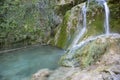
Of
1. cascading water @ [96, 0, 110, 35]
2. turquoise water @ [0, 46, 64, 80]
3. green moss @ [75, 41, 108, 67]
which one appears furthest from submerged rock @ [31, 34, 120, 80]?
cascading water @ [96, 0, 110, 35]

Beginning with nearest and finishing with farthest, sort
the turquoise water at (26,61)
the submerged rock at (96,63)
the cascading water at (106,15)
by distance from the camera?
1. the submerged rock at (96,63)
2. the turquoise water at (26,61)
3. the cascading water at (106,15)

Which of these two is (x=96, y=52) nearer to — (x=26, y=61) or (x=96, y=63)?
(x=96, y=63)

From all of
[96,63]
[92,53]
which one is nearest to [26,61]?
[92,53]

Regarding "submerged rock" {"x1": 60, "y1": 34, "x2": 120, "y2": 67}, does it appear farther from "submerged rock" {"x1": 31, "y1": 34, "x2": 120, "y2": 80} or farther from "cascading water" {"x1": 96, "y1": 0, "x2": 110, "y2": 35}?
"cascading water" {"x1": 96, "y1": 0, "x2": 110, "y2": 35}

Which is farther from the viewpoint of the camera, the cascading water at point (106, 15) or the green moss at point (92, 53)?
the cascading water at point (106, 15)

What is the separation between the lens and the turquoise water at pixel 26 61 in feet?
26.8

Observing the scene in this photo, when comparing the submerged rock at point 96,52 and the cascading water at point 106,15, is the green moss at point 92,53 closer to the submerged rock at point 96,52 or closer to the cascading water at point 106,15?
the submerged rock at point 96,52

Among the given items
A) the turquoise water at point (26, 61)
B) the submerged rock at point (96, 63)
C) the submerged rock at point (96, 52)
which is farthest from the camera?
the turquoise water at point (26, 61)

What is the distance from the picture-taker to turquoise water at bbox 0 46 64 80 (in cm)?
818

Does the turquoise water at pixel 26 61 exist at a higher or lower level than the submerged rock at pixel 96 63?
lower

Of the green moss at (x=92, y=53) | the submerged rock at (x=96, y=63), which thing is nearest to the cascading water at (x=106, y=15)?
the submerged rock at (x=96, y=63)

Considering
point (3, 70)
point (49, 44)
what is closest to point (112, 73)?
point (3, 70)

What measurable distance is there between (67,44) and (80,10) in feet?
5.57

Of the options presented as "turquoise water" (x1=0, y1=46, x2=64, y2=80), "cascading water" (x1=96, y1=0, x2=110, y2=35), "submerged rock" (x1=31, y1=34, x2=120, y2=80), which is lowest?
"turquoise water" (x1=0, y1=46, x2=64, y2=80)
